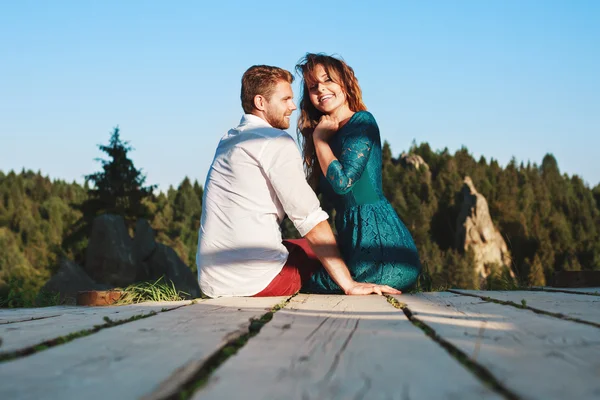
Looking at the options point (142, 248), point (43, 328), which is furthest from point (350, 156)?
point (142, 248)

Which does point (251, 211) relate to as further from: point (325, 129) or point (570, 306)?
point (570, 306)

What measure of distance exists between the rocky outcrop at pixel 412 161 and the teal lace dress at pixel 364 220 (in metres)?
77.9

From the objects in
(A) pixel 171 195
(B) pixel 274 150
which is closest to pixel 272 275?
(B) pixel 274 150

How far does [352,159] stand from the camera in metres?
3.89

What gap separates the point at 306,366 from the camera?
1354 mm

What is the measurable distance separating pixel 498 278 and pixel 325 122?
89.4 inches

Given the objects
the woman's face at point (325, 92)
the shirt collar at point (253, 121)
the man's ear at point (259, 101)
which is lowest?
the shirt collar at point (253, 121)

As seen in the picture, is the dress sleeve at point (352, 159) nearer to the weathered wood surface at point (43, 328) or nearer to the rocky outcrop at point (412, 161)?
the weathered wood surface at point (43, 328)

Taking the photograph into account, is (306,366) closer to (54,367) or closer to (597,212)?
(54,367)

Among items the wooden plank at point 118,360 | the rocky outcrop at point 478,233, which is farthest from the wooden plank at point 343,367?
the rocky outcrop at point 478,233

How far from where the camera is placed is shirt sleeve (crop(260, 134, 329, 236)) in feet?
11.5

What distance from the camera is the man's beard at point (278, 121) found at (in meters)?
3.91

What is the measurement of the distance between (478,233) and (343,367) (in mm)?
63475

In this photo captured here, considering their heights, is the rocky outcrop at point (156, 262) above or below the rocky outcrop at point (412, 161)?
below
